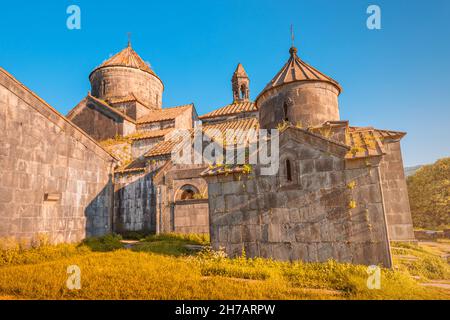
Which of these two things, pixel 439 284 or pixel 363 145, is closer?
pixel 439 284

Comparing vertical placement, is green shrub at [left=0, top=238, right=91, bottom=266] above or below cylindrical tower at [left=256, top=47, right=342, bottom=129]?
below

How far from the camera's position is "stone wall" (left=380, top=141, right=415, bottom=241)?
9.40 m

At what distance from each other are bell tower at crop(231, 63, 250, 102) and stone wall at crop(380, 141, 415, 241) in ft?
56.6

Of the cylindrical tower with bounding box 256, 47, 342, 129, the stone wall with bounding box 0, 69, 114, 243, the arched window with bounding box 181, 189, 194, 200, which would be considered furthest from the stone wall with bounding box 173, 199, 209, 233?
the cylindrical tower with bounding box 256, 47, 342, 129

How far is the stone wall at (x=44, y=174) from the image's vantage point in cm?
782

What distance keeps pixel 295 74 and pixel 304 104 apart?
4.19 ft

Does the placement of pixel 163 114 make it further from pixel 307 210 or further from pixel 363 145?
pixel 363 145

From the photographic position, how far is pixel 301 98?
9.77 meters

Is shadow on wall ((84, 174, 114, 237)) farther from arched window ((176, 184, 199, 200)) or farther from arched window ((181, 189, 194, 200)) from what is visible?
arched window ((181, 189, 194, 200))

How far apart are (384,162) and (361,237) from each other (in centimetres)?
547

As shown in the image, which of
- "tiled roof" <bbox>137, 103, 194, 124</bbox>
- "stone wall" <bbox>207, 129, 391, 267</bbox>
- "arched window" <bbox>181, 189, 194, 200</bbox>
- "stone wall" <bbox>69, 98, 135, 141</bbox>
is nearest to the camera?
"stone wall" <bbox>207, 129, 391, 267</bbox>

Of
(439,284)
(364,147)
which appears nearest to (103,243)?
(364,147)
